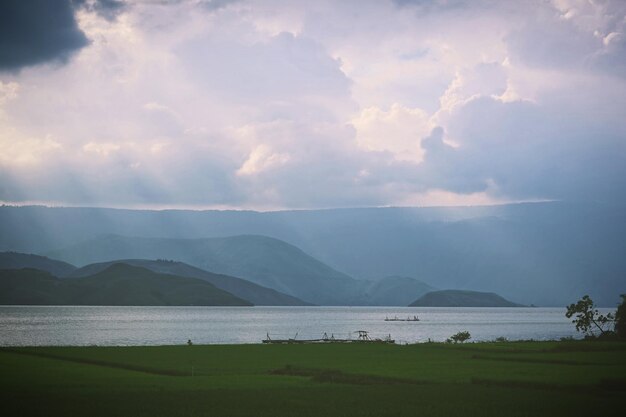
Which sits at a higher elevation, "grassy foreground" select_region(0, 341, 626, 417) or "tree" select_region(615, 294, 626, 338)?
"tree" select_region(615, 294, 626, 338)

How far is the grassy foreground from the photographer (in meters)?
39.6

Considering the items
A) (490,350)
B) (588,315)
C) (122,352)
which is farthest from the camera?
(588,315)

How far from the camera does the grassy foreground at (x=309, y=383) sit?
39.6 m

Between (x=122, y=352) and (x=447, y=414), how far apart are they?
52.6 meters

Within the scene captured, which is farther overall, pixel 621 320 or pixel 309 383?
pixel 621 320

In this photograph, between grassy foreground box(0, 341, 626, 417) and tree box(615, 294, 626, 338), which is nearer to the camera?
grassy foreground box(0, 341, 626, 417)

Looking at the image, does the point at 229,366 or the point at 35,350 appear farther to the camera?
the point at 35,350

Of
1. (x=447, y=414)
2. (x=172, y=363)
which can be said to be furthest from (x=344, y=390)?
(x=172, y=363)

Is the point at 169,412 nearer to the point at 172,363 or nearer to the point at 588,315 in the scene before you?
the point at 172,363

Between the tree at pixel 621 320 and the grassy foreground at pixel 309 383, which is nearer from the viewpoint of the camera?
the grassy foreground at pixel 309 383

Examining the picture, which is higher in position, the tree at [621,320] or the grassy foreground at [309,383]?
the tree at [621,320]

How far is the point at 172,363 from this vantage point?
69188 mm

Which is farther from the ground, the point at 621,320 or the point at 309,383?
the point at 621,320

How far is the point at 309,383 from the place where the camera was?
2085 inches
